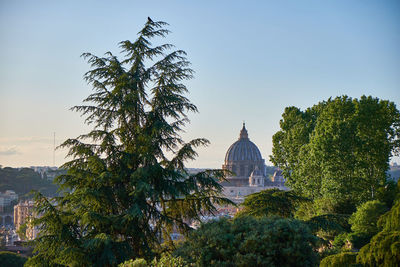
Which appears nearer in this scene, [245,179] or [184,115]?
[184,115]

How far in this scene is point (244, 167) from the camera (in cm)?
13088

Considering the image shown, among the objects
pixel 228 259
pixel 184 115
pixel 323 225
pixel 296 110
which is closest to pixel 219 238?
pixel 228 259

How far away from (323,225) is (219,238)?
14.8ft

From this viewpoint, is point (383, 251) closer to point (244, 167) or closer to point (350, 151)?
point (350, 151)

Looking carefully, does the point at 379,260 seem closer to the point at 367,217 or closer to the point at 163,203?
the point at 163,203

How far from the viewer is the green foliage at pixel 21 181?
10769cm

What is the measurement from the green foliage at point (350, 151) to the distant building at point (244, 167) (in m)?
102

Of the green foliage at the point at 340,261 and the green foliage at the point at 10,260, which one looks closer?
the green foliage at the point at 340,261

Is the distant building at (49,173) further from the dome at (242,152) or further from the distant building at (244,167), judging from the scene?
the dome at (242,152)

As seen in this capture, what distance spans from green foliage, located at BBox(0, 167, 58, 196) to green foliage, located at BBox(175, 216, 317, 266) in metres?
101

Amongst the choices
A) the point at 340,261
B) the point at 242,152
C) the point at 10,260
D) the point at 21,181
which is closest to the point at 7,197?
the point at 21,181

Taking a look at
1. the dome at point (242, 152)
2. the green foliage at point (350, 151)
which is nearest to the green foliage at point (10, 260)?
the green foliage at point (350, 151)

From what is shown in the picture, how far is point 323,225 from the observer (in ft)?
41.4

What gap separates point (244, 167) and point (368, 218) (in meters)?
113
